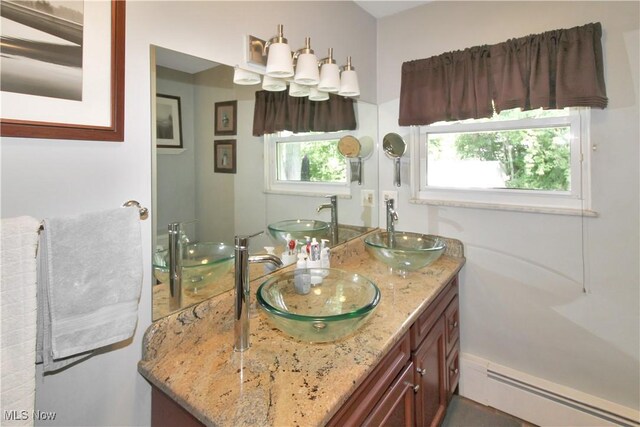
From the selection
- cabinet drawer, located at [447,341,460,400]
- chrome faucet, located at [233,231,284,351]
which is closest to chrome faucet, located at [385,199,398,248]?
cabinet drawer, located at [447,341,460,400]

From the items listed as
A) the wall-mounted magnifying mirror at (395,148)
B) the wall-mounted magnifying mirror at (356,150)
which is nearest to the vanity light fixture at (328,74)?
the wall-mounted magnifying mirror at (356,150)

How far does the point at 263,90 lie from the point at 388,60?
1.10 meters

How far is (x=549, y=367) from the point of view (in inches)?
67.2

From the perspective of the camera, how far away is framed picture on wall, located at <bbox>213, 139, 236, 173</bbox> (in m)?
1.19

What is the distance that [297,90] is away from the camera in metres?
1.51

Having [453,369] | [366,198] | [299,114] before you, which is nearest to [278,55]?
[299,114]

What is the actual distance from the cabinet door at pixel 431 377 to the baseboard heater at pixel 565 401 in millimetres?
416

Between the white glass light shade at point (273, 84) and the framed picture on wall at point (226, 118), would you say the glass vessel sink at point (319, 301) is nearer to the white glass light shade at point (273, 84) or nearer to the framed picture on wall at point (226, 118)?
the framed picture on wall at point (226, 118)

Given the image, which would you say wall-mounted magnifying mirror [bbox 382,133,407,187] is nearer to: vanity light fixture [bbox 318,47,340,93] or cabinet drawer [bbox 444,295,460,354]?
vanity light fixture [bbox 318,47,340,93]

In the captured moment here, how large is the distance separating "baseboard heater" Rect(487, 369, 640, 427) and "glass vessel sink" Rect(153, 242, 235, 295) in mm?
1658

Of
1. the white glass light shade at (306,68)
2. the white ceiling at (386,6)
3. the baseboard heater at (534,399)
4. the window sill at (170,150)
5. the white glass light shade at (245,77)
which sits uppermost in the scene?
the white ceiling at (386,6)

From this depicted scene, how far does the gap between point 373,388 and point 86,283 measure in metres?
0.82

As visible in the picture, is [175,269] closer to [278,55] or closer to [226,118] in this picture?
[226,118]

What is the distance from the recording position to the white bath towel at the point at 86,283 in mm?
707
